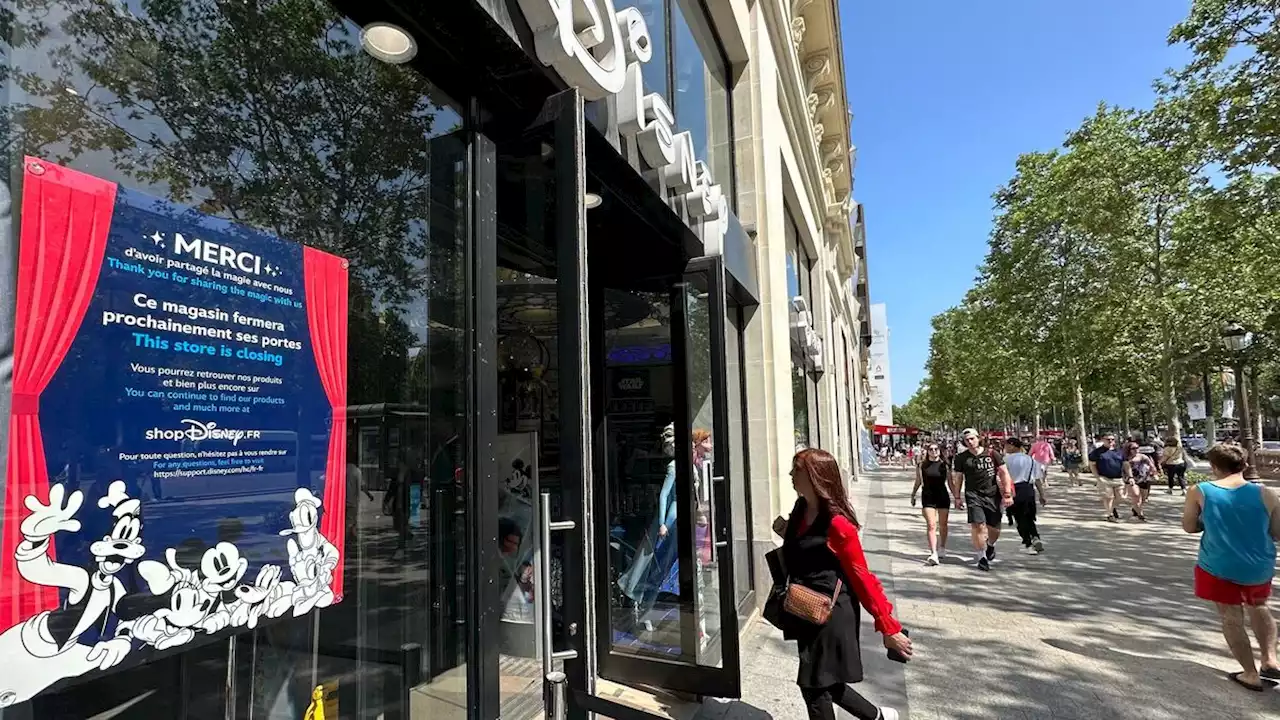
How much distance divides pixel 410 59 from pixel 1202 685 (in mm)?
6413

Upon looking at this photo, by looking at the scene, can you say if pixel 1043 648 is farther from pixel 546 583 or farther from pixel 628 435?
pixel 546 583

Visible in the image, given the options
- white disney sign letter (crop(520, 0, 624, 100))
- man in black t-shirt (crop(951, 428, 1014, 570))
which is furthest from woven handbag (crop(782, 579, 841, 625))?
man in black t-shirt (crop(951, 428, 1014, 570))

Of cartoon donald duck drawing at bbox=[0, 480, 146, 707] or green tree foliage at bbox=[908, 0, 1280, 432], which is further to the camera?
green tree foliage at bbox=[908, 0, 1280, 432]

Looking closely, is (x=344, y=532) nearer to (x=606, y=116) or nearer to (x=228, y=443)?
(x=228, y=443)

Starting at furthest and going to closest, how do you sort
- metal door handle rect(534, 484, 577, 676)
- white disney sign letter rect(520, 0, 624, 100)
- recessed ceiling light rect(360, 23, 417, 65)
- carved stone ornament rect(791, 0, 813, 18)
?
carved stone ornament rect(791, 0, 813, 18) < white disney sign letter rect(520, 0, 624, 100) < recessed ceiling light rect(360, 23, 417, 65) < metal door handle rect(534, 484, 577, 676)

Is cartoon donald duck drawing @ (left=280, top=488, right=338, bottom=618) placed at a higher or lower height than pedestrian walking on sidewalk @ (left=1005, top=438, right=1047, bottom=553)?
higher

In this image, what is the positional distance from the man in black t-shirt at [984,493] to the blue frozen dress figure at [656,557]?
5653 mm

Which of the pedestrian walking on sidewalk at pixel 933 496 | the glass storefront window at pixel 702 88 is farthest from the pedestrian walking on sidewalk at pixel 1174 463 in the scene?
the glass storefront window at pixel 702 88

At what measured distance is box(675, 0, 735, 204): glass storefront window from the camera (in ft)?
20.8

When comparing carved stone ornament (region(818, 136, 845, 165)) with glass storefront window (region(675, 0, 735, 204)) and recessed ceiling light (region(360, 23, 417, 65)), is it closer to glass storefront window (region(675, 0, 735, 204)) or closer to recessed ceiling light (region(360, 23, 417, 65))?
glass storefront window (region(675, 0, 735, 204))

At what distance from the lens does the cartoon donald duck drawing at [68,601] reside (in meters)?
1.47

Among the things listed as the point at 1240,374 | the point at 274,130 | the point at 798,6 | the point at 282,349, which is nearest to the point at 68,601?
the point at 282,349

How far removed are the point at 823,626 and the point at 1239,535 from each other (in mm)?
3336

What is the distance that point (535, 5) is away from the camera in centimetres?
273
